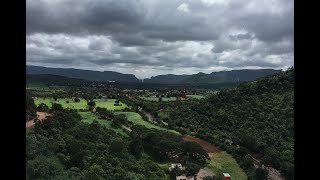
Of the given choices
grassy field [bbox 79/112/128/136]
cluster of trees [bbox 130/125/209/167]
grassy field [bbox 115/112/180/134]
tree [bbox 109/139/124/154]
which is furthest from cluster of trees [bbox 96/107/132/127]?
tree [bbox 109/139/124/154]

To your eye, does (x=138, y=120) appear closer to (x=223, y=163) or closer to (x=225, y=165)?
(x=223, y=163)

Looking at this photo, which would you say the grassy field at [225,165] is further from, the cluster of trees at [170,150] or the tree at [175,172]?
the tree at [175,172]

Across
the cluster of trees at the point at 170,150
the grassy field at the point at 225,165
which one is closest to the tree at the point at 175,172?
the cluster of trees at the point at 170,150

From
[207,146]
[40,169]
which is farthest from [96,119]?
[40,169]

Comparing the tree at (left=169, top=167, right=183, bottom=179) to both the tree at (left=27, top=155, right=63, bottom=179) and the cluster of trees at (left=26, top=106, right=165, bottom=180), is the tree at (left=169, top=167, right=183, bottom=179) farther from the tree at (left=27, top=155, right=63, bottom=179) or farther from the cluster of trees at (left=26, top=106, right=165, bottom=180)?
the tree at (left=27, top=155, right=63, bottom=179)

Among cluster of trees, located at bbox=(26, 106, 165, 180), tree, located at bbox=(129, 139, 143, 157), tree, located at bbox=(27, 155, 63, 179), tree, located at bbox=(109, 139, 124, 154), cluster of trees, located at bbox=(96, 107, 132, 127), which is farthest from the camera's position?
cluster of trees, located at bbox=(96, 107, 132, 127)

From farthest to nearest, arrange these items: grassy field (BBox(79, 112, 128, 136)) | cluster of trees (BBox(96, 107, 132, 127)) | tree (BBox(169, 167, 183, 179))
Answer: cluster of trees (BBox(96, 107, 132, 127)), grassy field (BBox(79, 112, 128, 136)), tree (BBox(169, 167, 183, 179))
